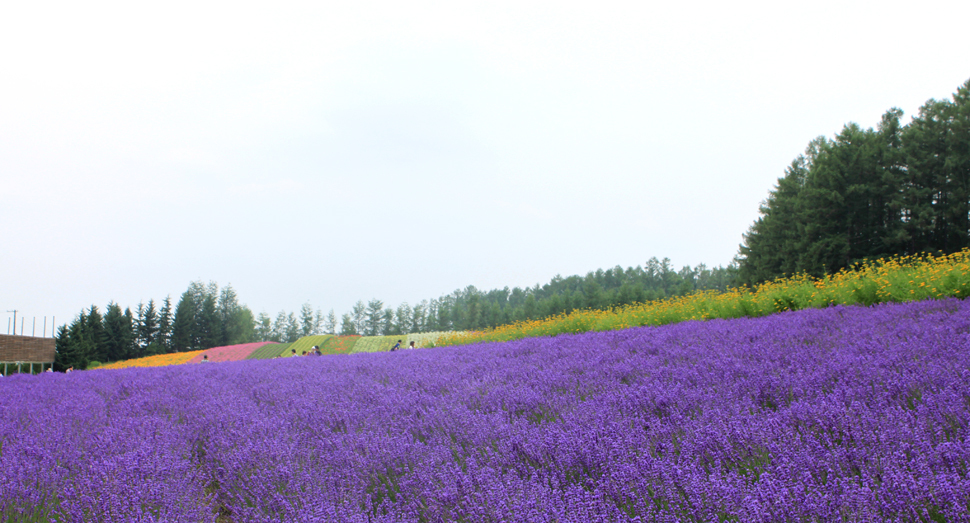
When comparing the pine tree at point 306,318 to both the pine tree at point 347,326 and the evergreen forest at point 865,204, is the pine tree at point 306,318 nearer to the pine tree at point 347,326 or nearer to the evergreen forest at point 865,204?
the pine tree at point 347,326

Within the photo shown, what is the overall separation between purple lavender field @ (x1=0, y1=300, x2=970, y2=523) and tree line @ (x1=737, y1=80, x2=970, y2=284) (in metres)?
30.4

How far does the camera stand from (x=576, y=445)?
2125 mm

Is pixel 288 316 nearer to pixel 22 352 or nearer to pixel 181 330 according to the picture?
pixel 181 330

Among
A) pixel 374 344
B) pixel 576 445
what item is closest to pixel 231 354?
pixel 374 344

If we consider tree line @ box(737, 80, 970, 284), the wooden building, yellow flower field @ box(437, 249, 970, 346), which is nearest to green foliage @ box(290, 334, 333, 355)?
the wooden building

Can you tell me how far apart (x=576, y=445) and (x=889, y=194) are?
37.0 m

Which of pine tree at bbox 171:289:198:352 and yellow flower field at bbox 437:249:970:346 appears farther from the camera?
pine tree at bbox 171:289:198:352

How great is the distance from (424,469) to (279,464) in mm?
844

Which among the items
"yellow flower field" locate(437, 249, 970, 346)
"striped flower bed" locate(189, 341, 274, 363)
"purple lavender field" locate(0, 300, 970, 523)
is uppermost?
"yellow flower field" locate(437, 249, 970, 346)

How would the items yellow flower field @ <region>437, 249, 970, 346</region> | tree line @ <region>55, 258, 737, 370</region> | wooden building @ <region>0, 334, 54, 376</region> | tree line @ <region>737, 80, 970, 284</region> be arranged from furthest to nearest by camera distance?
tree line @ <region>55, 258, 737, 370</region> < tree line @ <region>737, 80, 970, 284</region> < wooden building @ <region>0, 334, 54, 376</region> < yellow flower field @ <region>437, 249, 970, 346</region>

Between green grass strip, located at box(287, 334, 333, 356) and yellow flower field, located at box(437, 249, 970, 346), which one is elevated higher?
yellow flower field, located at box(437, 249, 970, 346)

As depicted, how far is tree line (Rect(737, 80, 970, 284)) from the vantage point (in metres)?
27.2

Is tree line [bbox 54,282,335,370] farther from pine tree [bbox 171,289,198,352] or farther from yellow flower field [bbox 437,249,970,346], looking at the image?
yellow flower field [bbox 437,249,970,346]

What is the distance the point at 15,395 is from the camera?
622cm
